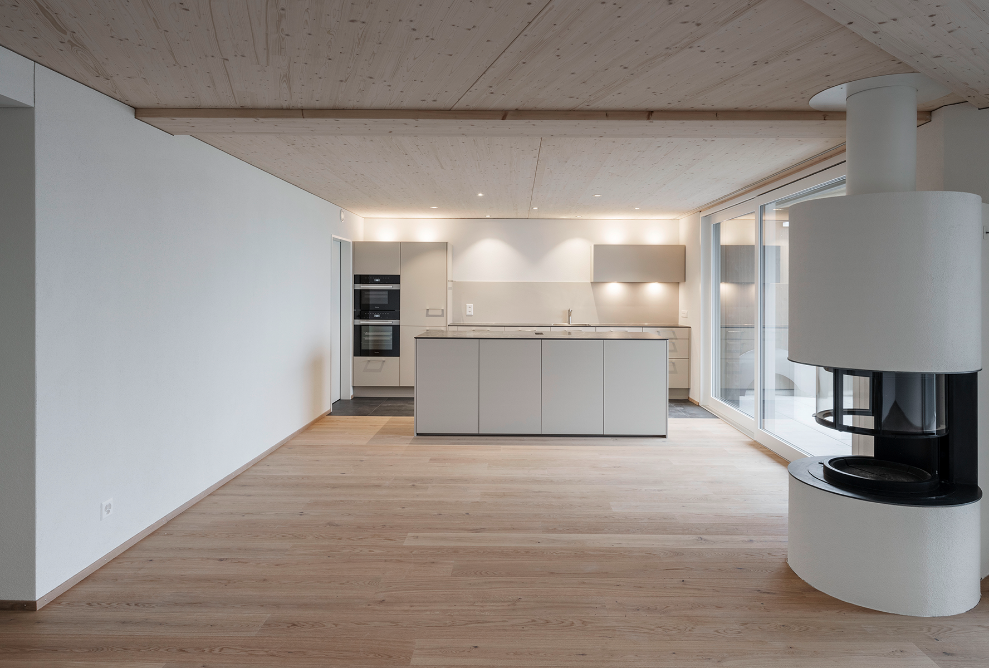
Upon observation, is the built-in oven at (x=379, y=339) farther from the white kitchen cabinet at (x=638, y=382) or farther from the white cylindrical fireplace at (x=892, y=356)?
the white cylindrical fireplace at (x=892, y=356)

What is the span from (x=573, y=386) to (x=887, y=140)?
3158 mm

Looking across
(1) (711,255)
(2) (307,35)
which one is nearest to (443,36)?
(2) (307,35)

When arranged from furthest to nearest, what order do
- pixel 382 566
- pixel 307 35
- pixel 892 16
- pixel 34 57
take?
pixel 382 566 < pixel 34 57 < pixel 307 35 < pixel 892 16

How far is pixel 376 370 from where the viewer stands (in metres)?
7.19

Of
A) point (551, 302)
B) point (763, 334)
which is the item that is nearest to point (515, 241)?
point (551, 302)

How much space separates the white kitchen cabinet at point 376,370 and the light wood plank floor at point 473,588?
3138 mm

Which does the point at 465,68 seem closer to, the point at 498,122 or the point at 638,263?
the point at 498,122

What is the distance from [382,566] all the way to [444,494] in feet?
3.38

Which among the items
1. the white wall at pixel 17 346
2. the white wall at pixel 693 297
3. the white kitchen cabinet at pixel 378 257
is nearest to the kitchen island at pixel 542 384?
the white wall at pixel 693 297

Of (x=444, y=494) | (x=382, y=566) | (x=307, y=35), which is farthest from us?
(x=444, y=494)

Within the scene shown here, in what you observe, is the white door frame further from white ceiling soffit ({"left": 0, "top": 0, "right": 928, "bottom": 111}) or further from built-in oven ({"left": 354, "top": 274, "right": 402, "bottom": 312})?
white ceiling soffit ({"left": 0, "top": 0, "right": 928, "bottom": 111})

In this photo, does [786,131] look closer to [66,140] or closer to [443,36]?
[443,36]

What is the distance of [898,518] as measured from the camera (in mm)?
2307

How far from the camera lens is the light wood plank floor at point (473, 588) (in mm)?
2080
